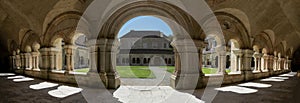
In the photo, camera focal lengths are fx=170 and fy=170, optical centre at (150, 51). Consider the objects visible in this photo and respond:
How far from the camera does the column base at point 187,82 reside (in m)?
5.62

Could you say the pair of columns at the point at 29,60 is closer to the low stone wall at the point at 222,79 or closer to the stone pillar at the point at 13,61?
the stone pillar at the point at 13,61

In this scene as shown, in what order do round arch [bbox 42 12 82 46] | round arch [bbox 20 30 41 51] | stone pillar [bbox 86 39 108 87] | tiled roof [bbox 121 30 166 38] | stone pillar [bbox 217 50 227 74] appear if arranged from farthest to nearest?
tiled roof [bbox 121 30 166 38] < round arch [bbox 20 30 41 51] < stone pillar [bbox 217 50 227 74] < round arch [bbox 42 12 82 46] < stone pillar [bbox 86 39 108 87]

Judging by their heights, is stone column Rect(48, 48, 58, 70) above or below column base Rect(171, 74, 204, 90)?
above

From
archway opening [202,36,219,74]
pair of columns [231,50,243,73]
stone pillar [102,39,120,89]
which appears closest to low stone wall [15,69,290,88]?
stone pillar [102,39,120,89]

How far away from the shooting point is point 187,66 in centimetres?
576

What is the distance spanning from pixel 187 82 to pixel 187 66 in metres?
0.53

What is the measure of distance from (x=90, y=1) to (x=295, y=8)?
6739 millimetres

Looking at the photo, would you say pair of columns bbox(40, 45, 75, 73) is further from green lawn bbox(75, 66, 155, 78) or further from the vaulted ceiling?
green lawn bbox(75, 66, 155, 78)

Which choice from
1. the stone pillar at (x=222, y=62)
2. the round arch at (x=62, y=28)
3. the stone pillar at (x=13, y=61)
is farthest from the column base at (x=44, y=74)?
the stone pillar at (x=222, y=62)

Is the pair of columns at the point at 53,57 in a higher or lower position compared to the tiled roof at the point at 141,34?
lower

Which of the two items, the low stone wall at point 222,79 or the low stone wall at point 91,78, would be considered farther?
the low stone wall at point 222,79

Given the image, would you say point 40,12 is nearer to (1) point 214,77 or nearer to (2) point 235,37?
(1) point 214,77

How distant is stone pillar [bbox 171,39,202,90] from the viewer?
18.6 ft

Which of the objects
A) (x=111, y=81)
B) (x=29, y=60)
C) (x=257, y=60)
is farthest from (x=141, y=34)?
(x=111, y=81)
